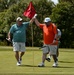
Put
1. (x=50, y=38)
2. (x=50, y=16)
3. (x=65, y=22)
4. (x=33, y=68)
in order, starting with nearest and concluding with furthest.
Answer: (x=33, y=68) → (x=50, y=38) → (x=65, y=22) → (x=50, y=16)

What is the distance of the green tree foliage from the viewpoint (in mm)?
54375

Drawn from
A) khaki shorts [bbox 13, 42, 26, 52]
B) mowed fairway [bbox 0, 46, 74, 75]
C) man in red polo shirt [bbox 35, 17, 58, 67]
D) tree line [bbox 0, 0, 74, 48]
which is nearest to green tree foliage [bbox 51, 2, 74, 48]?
tree line [bbox 0, 0, 74, 48]

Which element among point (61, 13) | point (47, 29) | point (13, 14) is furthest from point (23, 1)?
point (47, 29)

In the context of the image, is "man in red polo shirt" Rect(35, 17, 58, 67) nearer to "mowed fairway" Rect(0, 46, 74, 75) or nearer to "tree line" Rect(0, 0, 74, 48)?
"mowed fairway" Rect(0, 46, 74, 75)

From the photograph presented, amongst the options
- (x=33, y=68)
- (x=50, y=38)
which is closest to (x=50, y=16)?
(x=50, y=38)

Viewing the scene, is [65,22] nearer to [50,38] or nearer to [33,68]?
[50,38]

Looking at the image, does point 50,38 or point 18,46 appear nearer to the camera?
point 50,38

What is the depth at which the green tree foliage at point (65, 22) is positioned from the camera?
178ft

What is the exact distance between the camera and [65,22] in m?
54.7

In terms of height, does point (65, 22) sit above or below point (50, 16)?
below

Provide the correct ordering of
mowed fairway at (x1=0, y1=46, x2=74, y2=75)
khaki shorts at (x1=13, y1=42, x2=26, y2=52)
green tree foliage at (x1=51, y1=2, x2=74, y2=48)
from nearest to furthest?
mowed fairway at (x1=0, y1=46, x2=74, y2=75) < khaki shorts at (x1=13, y1=42, x2=26, y2=52) < green tree foliage at (x1=51, y1=2, x2=74, y2=48)

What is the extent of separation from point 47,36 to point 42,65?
1059 mm

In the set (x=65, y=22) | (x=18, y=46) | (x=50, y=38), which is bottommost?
(x=65, y=22)

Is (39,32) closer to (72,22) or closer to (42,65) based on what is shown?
(72,22)
